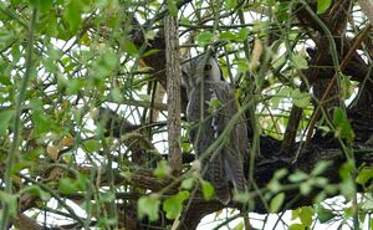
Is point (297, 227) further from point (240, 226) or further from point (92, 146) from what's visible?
point (92, 146)

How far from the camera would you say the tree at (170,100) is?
1.66 metres

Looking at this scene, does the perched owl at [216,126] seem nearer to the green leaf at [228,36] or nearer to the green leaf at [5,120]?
the green leaf at [228,36]

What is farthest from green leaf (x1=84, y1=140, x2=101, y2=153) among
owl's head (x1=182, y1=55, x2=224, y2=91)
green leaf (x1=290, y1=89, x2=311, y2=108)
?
owl's head (x1=182, y1=55, x2=224, y2=91)

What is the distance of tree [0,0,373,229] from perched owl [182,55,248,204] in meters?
0.03

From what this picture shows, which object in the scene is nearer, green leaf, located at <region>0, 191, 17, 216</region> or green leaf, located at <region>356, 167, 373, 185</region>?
green leaf, located at <region>0, 191, 17, 216</region>

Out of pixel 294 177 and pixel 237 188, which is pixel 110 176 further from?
pixel 294 177

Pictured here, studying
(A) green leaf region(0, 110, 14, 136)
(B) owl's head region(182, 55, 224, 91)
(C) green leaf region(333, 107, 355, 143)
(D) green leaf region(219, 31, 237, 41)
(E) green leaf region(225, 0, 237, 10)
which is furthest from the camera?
(B) owl's head region(182, 55, 224, 91)

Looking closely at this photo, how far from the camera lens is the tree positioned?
166cm

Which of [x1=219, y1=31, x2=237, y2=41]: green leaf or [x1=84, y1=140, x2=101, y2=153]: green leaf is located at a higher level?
[x1=219, y1=31, x2=237, y2=41]: green leaf

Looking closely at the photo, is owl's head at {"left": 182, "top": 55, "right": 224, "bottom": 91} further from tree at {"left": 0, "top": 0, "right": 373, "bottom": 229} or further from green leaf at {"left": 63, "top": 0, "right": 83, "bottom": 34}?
green leaf at {"left": 63, "top": 0, "right": 83, "bottom": 34}

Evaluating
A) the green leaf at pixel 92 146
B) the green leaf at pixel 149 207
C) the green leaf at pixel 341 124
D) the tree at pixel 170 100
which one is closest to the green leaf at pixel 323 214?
the tree at pixel 170 100

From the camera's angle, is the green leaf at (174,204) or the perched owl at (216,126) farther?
the perched owl at (216,126)

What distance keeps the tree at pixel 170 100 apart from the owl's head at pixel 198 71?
3cm

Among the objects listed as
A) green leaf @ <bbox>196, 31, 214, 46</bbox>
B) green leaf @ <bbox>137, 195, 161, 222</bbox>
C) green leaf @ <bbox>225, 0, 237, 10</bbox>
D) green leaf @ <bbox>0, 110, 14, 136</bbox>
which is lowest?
green leaf @ <bbox>137, 195, 161, 222</bbox>
